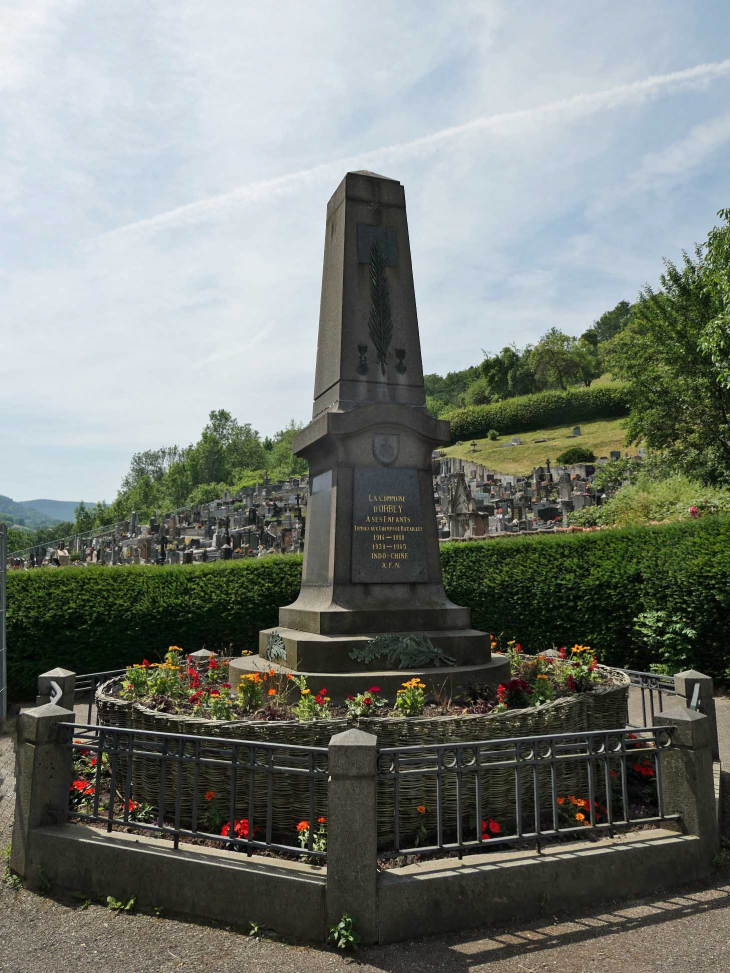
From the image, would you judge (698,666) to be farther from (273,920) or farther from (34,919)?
(34,919)

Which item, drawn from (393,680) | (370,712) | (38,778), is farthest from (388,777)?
(38,778)

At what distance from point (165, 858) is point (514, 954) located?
2.20 metres

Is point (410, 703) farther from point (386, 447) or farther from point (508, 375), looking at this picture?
point (508, 375)

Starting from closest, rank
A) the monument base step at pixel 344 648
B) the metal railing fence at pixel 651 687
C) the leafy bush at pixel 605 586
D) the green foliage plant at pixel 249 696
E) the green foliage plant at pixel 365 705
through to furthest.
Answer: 1. the green foliage plant at pixel 365 705
2. the green foliage plant at pixel 249 696
3. the monument base step at pixel 344 648
4. the metal railing fence at pixel 651 687
5. the leafy bush at pixel 605 586

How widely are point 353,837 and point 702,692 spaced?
4.12m

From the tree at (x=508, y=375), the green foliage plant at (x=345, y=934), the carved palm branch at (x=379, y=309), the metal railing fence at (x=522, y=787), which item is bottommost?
the green foliage plant at (x=345, y=934)

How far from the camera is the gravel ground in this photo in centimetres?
377

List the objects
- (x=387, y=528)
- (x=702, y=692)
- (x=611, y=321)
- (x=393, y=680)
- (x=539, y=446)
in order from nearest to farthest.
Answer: (x=702, y=692) < (x=393, y=680) < (x=387, y=528) < (x=539, y=446) < (x=611, y=321)

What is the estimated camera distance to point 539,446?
58.1 meters

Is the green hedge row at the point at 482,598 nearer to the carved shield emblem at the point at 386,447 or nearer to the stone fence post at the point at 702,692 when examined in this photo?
the stone fence post at the point at 702,692

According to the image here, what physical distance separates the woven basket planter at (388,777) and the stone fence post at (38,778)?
2.10 feet

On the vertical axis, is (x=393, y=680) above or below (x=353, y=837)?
above

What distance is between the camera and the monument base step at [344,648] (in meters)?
7.05

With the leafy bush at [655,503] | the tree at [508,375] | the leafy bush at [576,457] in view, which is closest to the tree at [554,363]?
the tree at [508,375]
